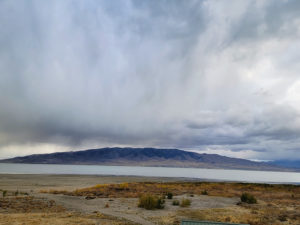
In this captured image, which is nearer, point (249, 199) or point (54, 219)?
point (54, 219)

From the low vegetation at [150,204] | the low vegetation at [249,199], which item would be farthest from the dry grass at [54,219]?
the low vegetation at [249,199]

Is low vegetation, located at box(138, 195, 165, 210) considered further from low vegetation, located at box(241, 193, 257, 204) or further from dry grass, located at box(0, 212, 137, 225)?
low vegetation, located at box(241, 193, 257, 204)

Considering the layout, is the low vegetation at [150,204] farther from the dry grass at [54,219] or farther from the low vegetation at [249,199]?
the low vegetation at [249,199]

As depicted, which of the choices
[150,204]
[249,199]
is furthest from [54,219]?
[249,199]

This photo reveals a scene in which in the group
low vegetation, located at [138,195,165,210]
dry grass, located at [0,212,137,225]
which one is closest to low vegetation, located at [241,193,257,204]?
low vegetation, located at [138,195,165,210]

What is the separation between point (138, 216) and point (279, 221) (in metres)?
11.0

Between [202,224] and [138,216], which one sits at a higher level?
[202,224]

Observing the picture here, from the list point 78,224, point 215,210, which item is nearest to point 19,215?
point 78,224

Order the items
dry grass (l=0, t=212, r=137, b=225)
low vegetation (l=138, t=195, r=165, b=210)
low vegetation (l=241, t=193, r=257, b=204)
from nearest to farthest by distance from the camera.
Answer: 1. dry grass (l=0, t=212, r=137, b=225)
2. low vegetation (l=138, t=195, r=165, b=210)
3. low vegetation (l=241, t=193, r=257, b=204)

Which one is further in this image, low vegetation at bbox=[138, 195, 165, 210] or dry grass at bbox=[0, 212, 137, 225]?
low vegetation at bbox=[138, 195, 165, 210]

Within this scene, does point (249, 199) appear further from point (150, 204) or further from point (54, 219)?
point (54, 219)

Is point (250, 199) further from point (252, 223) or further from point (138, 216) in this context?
point (138, 216)

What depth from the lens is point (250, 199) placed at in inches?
1201

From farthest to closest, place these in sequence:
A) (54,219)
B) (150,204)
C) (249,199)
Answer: (249,199) < (150,204) < (54,219)
